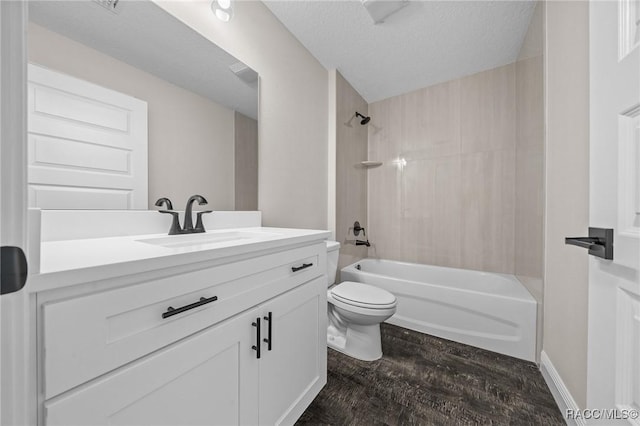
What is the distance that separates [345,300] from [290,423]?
2.47ft

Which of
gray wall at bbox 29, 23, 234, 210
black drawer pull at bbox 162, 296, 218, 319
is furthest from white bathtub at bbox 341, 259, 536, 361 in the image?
black drawer pull at bbox 162, 296, 218, 319

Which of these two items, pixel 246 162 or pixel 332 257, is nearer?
pixel 246 162

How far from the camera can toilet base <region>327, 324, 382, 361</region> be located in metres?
1.68

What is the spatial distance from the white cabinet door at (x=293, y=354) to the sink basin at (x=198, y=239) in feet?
1.00

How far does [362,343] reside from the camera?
169 centimetres

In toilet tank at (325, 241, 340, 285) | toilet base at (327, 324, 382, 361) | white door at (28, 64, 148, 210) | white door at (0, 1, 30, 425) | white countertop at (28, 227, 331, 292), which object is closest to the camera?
white door at (0, 1, 30, 425)

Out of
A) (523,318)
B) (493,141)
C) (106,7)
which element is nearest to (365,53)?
(493,141)

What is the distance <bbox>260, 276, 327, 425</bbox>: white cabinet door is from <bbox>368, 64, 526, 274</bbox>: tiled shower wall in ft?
6.02

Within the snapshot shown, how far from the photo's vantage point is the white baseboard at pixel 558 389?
1137mm

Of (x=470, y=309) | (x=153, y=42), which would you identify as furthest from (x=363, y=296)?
(x=153, y=42)

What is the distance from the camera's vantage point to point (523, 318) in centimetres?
168

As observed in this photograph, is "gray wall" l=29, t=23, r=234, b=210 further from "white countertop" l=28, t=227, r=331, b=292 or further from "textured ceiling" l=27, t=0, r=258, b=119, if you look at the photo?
"white countertop" l=28, t=227, r=331, b=292

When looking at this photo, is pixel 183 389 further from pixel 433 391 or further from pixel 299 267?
pixel 433 391

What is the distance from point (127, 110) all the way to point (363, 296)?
159cm
